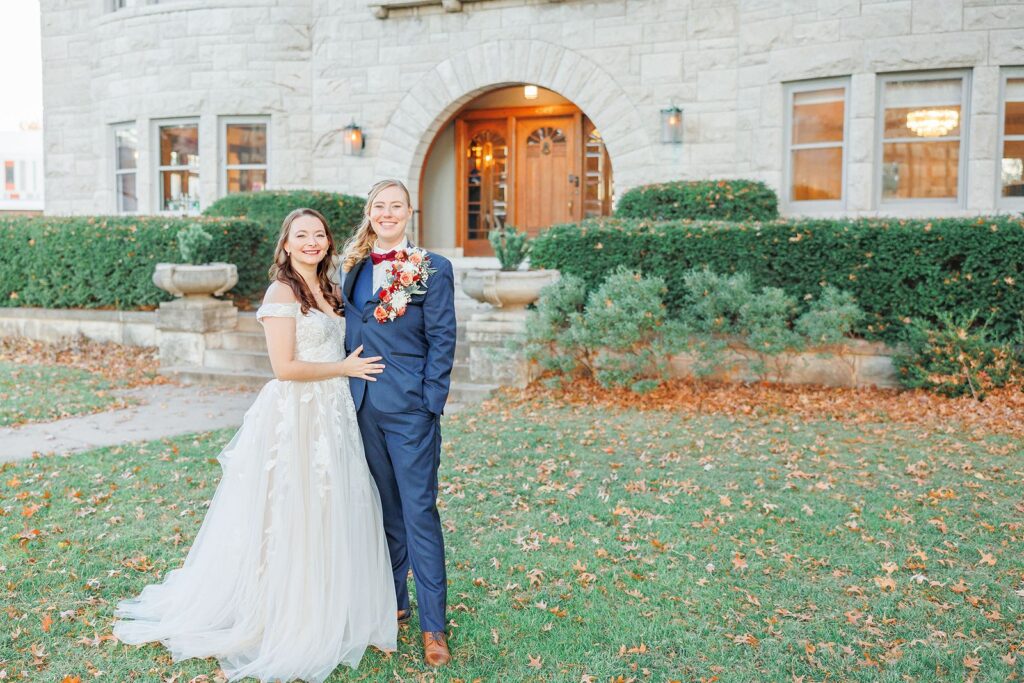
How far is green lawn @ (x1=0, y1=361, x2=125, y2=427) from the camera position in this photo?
799 centimetres

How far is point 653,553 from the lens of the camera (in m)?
4.59

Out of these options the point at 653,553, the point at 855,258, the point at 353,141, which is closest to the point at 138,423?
the point at 653,553

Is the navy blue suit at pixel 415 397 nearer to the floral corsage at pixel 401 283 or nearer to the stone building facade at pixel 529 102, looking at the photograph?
the floral corsage at pixel 401 283

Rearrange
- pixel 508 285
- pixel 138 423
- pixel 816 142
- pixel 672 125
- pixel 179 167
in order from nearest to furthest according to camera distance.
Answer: pixel 138 423, pixel 508 285, pixel 816 142, pixel 672 125, pixel 179 167

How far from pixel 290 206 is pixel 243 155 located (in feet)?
8.41

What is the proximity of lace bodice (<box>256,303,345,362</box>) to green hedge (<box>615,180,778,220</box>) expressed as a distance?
7.98 m

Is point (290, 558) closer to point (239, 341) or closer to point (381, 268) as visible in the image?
point (381, 268)

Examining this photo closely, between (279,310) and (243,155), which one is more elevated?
(243,155)

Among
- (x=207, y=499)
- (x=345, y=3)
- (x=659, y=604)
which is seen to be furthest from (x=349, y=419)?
(x=345, y=3)

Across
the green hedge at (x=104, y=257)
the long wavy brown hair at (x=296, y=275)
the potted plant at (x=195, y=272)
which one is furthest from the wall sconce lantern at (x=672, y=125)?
the long wavy brown hair at (x=296, y=275)

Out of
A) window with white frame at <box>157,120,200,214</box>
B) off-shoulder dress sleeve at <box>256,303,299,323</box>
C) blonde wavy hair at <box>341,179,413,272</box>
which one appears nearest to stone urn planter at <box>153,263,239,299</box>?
window with white frame at <box>157,120,200,214</box>

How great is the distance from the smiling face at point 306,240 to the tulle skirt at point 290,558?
1.68 ft

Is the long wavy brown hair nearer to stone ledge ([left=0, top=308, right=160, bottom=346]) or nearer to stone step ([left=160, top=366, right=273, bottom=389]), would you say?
stone step ([left=160, top=366, right=273, bottom=389])

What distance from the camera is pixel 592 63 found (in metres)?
12.7
